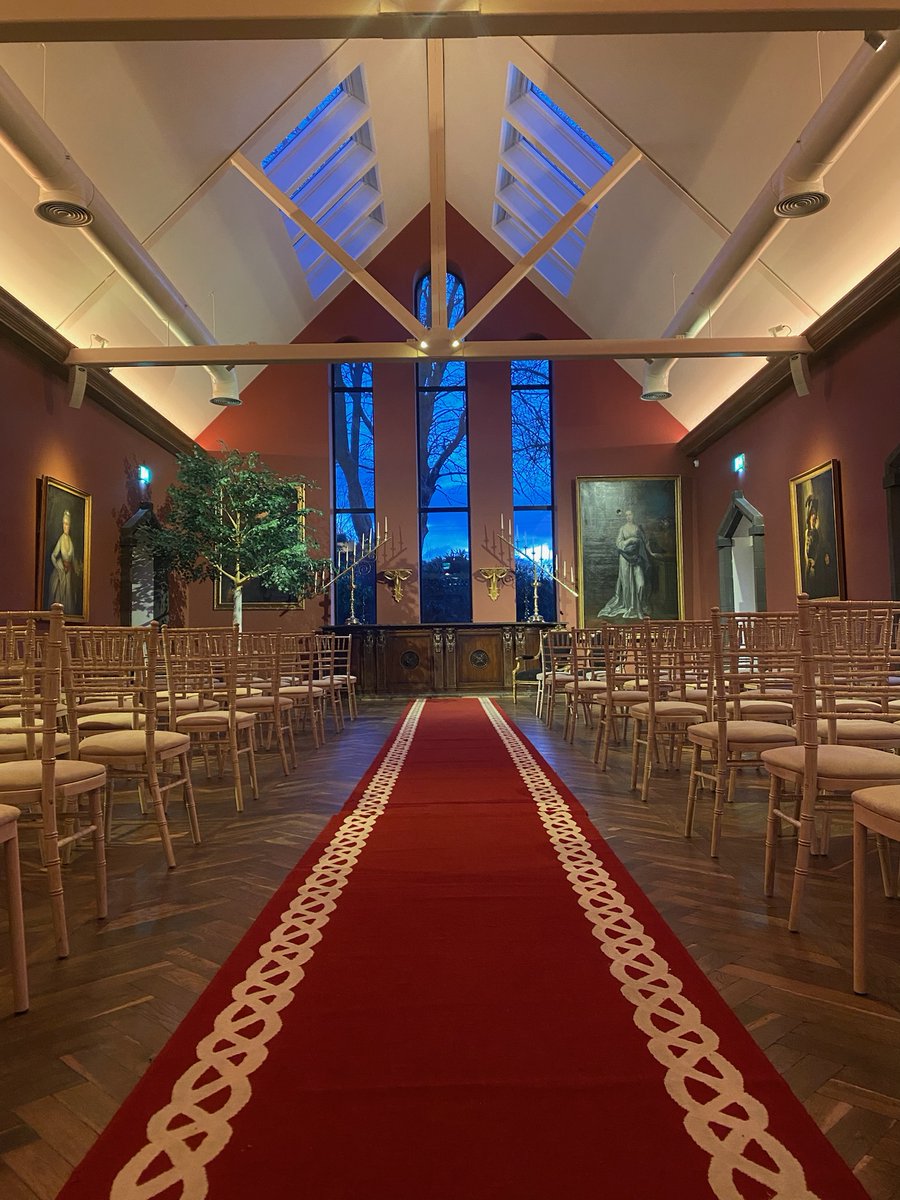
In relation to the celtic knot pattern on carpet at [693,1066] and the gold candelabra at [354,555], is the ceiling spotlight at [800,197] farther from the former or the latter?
the gold candelabra at [354,555]

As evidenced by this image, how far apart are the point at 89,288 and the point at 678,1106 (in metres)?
7.79

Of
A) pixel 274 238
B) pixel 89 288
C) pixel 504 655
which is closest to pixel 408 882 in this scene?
pixel 89 288

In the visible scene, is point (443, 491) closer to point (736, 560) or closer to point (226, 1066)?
point (736, 560)

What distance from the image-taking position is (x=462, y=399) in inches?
480

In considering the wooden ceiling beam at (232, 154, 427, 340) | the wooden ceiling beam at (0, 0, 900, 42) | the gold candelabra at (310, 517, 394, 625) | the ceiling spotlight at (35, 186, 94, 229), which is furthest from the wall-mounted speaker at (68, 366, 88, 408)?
the gold candelabra at (310, 517, 394, 625)

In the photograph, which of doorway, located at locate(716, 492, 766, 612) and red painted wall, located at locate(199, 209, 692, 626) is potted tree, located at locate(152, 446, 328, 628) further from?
doorway, located at locate(716, 492, 766, 612)

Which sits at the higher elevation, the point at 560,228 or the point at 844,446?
the point at 560,228

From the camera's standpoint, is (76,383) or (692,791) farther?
(76,383)

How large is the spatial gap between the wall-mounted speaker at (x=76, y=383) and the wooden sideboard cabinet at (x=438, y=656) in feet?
15.0

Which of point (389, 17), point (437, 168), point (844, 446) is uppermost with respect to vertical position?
point (437, 168)

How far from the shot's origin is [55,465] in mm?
7031

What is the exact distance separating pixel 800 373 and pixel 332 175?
253 inches

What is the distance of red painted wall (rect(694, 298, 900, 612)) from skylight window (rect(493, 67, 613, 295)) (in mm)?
3470

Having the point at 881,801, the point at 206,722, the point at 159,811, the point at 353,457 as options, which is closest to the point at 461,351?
the point at 353,457
